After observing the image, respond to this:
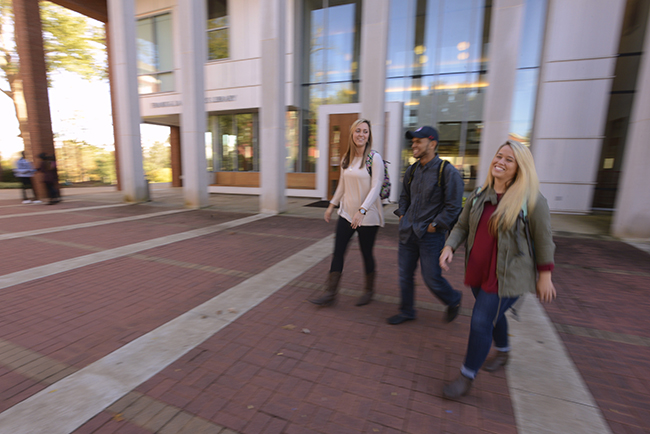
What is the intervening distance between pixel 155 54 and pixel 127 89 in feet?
24.3

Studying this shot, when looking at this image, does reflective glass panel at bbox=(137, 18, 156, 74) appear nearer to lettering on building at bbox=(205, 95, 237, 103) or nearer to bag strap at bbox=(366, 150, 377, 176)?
lettering on building at bbox=(205, 95, 237, 103)

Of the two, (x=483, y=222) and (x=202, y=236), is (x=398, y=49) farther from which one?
(x=483, y=222)

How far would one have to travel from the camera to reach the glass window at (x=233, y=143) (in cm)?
1700

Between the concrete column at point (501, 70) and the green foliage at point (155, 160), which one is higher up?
the concrete column at point (501, 70)

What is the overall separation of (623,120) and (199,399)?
50.2ft

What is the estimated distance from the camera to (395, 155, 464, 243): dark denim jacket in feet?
9.30

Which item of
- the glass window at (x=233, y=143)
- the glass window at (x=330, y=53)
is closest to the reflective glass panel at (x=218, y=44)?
the glass window at (x=233, y=143)

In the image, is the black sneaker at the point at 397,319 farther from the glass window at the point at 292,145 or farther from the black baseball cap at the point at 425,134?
the glass window at the point at 292,145

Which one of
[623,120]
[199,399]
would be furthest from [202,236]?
[623,120]

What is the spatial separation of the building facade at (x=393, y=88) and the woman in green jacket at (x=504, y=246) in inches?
284

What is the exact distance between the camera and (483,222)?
7.47 ft

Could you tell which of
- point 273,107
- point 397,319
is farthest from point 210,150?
point 397,319

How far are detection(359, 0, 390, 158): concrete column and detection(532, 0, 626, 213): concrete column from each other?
4.96 meters

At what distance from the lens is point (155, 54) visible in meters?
18.0
